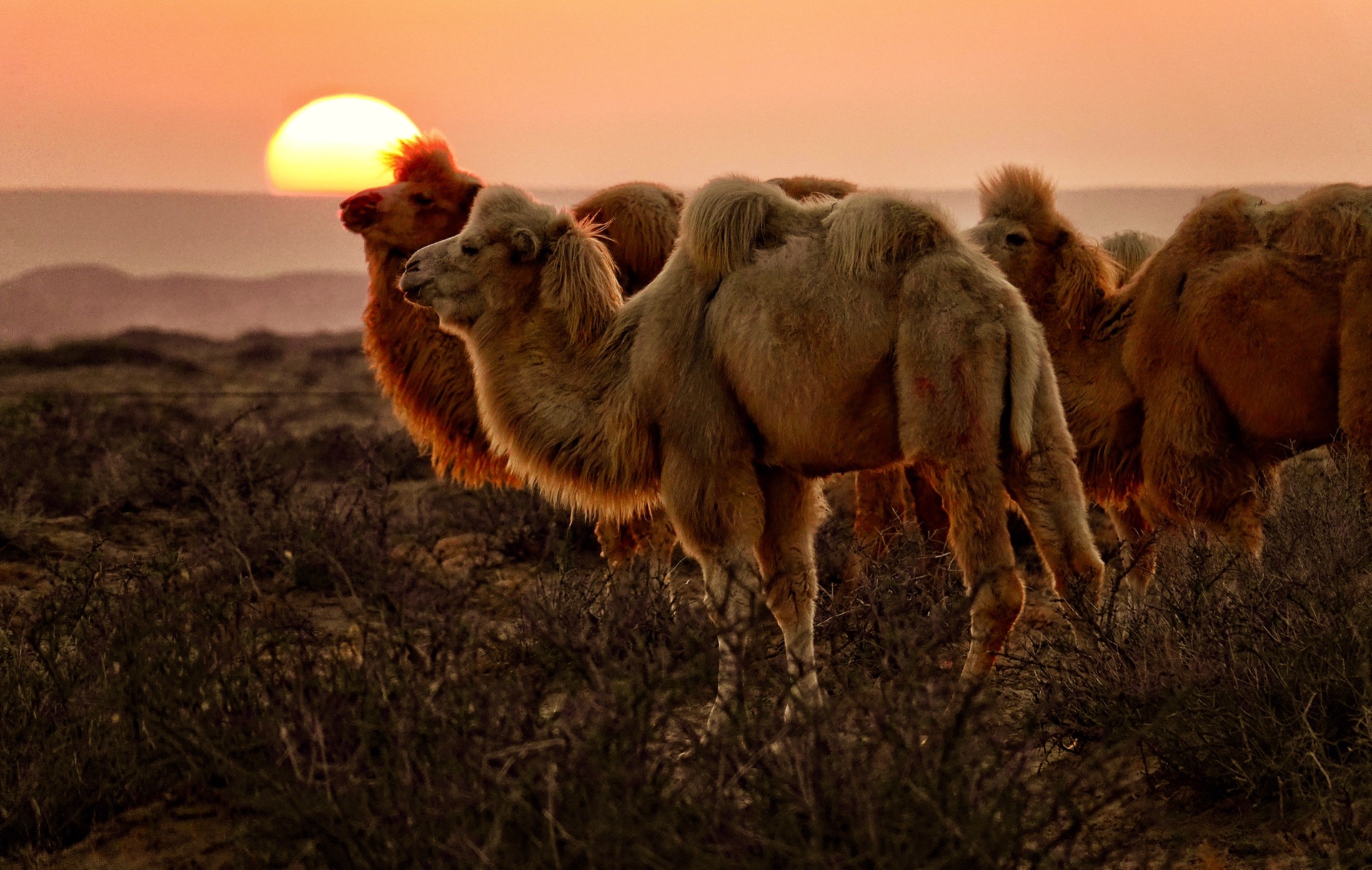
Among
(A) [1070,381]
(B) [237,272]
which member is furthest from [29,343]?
(A) [1070,381]

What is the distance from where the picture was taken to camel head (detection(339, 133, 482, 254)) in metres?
9.43

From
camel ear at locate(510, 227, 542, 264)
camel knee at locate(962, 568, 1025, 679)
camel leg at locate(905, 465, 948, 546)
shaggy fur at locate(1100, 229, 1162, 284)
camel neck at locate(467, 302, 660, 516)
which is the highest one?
camel ear at locate(510, 227, 542, 264)

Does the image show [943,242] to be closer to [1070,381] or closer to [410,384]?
[1070,381]

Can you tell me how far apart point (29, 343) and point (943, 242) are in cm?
4307

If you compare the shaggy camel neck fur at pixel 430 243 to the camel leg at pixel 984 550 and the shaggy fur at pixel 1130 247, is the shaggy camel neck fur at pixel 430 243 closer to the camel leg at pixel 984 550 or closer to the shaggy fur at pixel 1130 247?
the shaggy fur at pixel 1130 247

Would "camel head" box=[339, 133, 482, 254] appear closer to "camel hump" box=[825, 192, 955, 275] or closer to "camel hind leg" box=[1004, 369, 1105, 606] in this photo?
"camel hump" box=[825, 192, 955, 275]

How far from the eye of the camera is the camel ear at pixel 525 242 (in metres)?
6.55

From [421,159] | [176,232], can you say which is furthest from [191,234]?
[421,159]

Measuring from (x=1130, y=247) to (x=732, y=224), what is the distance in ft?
16.3

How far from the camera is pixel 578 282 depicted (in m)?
6.49

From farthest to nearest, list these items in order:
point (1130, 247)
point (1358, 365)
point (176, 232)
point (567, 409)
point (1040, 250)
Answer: point (176, 232) < point (1130, 247) < point (1040, 250) < point (1358, 365) < point (567, 409)

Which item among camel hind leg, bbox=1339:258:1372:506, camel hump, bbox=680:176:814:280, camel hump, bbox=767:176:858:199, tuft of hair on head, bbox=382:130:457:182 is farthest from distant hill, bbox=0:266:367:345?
camel hind leg, bbox=1339:258:1372:506

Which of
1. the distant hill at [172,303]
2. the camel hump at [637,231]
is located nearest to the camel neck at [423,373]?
the camel hump at [637,231]

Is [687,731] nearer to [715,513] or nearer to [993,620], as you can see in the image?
[715,513]
